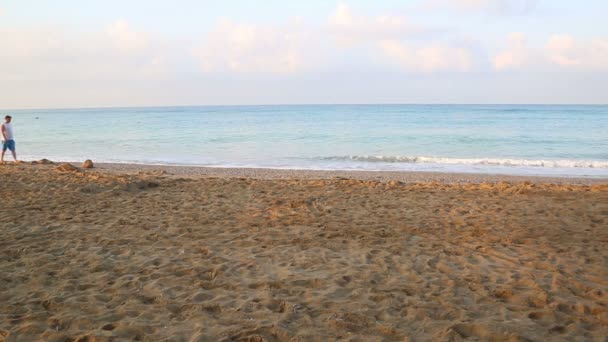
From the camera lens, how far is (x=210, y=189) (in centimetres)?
955

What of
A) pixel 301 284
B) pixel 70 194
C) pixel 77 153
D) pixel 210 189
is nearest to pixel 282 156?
pixel 77 153

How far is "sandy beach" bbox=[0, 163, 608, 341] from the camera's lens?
3.54m

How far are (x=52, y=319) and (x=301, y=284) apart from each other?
211cm

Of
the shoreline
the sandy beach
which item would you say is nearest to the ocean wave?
the shoreline

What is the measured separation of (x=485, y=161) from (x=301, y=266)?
51.7 feet

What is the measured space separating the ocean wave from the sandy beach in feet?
31.9

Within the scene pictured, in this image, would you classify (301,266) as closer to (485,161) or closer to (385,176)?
(385,176)

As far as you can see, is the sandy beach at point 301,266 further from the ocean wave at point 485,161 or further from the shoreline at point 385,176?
the ocean wave at point 485,161

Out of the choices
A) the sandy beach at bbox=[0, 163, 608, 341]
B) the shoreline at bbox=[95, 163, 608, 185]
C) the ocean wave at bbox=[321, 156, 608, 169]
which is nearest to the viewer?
the sandy beach at bbox=[0, 163, 608, 341]

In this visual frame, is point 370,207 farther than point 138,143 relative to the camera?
No

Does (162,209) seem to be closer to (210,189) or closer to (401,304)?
(210,189)

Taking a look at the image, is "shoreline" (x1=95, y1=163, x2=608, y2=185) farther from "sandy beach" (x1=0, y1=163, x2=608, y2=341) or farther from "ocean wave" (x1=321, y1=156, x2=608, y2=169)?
"sandy beach" (x1=0, y1=163, x2=608, y2=341)

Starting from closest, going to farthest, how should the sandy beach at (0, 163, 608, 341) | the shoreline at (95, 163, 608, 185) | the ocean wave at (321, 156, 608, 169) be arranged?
the sandy beach at (0, 163, 608, 341)
the shoreline at (95, 163, 608, 185)
the ocean wave at (321, 156, 608, 169)

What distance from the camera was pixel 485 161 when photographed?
61.8ft
